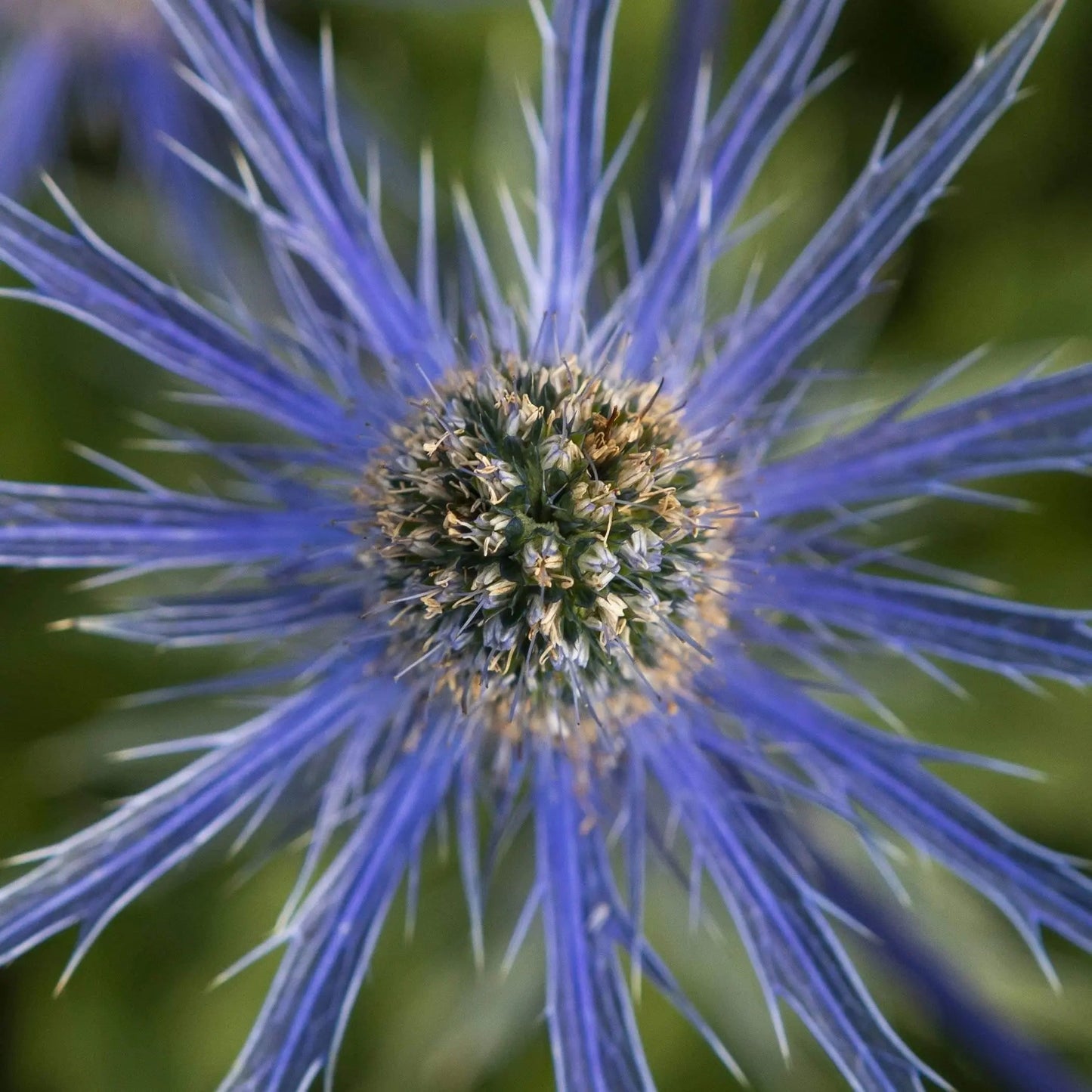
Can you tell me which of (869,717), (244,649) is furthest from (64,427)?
(869,717)

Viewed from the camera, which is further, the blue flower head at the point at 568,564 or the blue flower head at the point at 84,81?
the blue flower head at the point at 84,81

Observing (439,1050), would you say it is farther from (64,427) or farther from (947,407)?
(64,427)

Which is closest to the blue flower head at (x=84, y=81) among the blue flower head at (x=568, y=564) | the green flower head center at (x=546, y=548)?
the blue flower head at (x=568, y=564)

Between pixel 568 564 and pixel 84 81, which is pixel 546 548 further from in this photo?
pixel 84 81

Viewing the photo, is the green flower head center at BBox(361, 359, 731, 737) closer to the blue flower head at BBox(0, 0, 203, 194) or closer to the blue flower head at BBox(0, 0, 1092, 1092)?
the blue flower head at BBox(0, 0, 1092, 1092)

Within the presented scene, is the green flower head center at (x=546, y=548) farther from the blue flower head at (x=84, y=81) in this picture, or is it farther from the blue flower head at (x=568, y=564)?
the blue flower head at (x=84, y=81)

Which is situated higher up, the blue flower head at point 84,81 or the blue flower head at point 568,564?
the blue flower head at point 84,81

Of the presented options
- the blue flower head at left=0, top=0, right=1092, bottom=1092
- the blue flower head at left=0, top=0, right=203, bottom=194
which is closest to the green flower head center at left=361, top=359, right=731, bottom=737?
the blue flower head at left=0, top=0, right=1092, bottom=1092

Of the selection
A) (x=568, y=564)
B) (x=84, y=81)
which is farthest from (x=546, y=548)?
(x=84, y=81)
